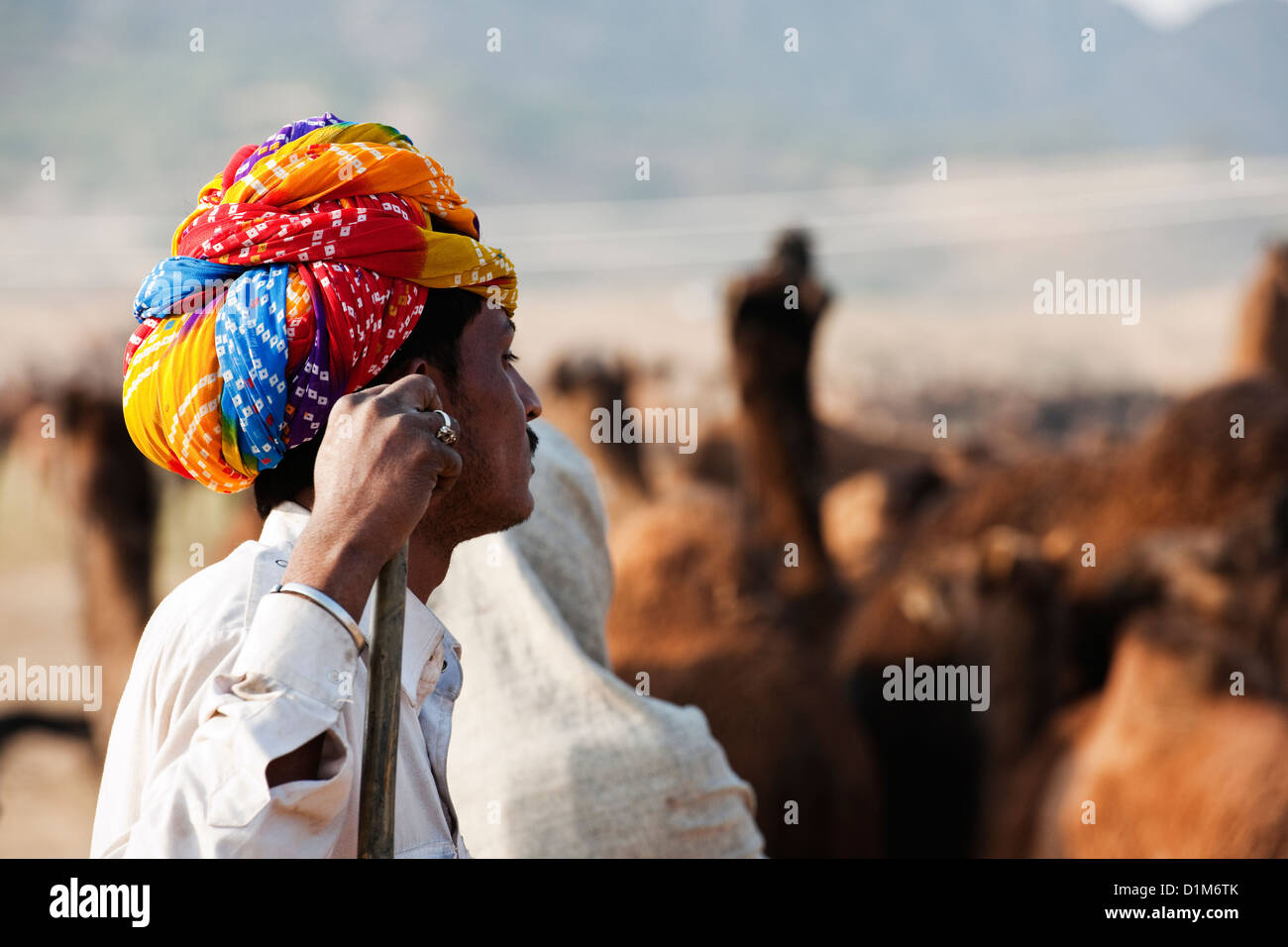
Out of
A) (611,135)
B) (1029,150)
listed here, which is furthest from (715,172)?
(1029,150)

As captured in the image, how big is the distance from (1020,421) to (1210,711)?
85.1 feet

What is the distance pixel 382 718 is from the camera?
5.13ft

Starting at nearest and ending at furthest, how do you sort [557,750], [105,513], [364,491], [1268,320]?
[364,491] < [557,750] < [105,513] < [1268,320]

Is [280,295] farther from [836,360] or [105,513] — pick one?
[836,360]

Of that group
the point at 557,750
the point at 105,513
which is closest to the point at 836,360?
the point at 105,513

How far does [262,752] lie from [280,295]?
67 cm

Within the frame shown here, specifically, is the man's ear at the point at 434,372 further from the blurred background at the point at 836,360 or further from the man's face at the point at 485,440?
the blurred background at the point at 836,360

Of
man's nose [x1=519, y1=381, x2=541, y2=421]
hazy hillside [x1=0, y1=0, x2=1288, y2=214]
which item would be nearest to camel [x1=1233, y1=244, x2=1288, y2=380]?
man's nose [x1=519, y1=381, x2=541, y2=421]

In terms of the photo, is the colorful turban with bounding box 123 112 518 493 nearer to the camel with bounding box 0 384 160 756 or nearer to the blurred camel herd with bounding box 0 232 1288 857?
the blurred camel herd with bounding box 0 232 1288 857

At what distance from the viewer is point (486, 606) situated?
3180 mm

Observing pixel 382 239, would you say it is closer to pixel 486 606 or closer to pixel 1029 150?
pixel 486 606

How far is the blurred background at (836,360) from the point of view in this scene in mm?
6027

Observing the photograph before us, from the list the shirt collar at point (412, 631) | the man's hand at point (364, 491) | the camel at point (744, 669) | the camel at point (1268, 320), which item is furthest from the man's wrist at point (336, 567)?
the camel at point (1268, 320)

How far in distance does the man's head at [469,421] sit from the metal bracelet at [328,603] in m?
0.46
